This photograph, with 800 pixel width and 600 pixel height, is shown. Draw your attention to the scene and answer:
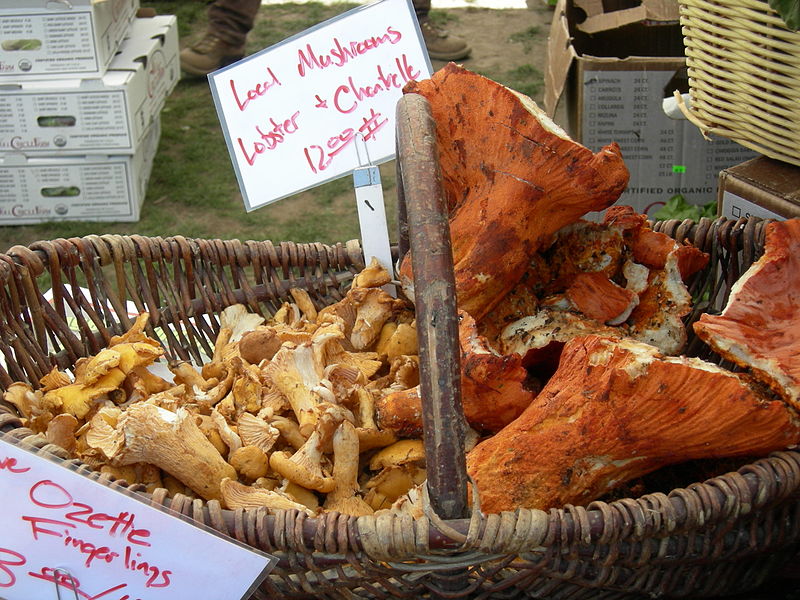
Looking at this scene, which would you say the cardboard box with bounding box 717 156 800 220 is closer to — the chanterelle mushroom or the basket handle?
the basket handle

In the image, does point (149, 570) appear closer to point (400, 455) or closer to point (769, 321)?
point (400, 455)

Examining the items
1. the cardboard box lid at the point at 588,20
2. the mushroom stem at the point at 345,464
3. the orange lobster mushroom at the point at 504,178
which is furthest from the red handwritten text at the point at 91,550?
the cardboard box lid at the point at 588,20

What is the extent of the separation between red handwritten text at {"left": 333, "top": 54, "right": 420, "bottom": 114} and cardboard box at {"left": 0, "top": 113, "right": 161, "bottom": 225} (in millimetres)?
1811

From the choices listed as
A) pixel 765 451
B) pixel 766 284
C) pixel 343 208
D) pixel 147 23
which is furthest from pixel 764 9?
pixel 147 23

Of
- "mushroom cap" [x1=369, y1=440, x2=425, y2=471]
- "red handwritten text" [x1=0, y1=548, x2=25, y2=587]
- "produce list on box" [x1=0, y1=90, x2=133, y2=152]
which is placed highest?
"red handwritten text" [x1=0, y1=548, x2=25, y2=587]

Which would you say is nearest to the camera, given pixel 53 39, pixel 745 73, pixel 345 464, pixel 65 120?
pixel 345 464

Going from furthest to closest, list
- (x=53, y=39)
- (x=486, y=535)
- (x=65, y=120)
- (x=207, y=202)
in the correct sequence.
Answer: (x=207, y=202), (x=65, y=120), (x=53, y=39), (x=486, y=535)

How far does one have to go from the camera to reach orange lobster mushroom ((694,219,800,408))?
93cm

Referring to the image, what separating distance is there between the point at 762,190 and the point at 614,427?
76 cm

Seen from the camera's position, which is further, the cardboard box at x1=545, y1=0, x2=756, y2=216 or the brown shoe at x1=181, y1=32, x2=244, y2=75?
the brown shoe at x1=181, y1=32, x2=244, y2=75

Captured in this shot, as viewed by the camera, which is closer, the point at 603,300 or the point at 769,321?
the point at 769,321

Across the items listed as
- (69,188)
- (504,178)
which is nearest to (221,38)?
(69,188)

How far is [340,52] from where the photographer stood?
5.15 feet

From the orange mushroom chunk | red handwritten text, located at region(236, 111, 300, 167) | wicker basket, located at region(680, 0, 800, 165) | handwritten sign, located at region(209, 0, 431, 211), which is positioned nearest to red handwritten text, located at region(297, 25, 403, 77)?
handwritten sign, located at region(209, 0, 431, 211)
